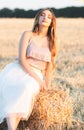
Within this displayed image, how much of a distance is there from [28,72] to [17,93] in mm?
330

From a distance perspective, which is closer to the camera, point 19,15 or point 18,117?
point 18,117

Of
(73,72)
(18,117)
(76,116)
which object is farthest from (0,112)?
(73,72)

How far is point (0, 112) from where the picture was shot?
5711 millimetres

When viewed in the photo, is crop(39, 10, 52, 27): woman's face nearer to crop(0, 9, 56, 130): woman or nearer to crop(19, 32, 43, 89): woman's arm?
crop(0, 9, 56, 130): woman

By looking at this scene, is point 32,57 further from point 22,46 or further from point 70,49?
point 70,49

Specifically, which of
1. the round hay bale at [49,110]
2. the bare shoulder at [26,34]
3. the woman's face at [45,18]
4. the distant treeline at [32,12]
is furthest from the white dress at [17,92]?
the distant treeline at [32,12]

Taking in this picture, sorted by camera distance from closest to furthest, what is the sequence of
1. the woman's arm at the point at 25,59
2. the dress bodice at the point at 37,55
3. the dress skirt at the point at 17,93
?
the dress skirt at the point at 17,93
the woman's arm at the point at 25,59
the dress bodice at the point at 37,55

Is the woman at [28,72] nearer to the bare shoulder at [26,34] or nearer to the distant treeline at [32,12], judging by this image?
the bare shoulder at [26,34]

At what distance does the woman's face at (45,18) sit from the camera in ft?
20.0

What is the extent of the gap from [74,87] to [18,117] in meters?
3.19

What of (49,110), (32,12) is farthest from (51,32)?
(32,12)

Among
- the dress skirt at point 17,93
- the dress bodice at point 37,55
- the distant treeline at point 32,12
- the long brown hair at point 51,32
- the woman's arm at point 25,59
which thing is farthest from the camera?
the distant treeline at point 32,12

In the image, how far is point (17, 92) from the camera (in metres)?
5.68

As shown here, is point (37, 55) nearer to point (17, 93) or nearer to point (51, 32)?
point (51, 32)
